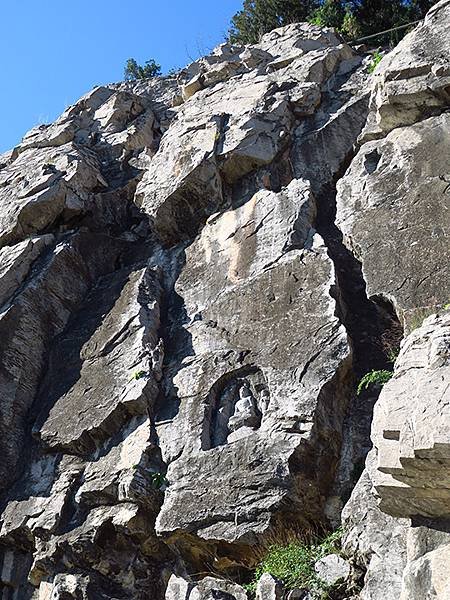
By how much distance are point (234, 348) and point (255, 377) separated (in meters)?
0.70

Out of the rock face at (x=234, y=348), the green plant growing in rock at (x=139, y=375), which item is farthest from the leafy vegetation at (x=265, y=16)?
the green plant growing in rock at (x=139, y=375)

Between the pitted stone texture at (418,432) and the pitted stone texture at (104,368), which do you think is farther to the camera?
the pitted stone texture at (104,368)

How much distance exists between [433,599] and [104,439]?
5748 mm

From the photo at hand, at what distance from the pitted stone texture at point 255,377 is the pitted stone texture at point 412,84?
173 centimetres

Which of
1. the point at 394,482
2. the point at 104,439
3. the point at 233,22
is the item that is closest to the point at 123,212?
the point at 104,439

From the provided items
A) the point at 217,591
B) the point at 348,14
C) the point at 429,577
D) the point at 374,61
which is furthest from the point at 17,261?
the point at 348,14

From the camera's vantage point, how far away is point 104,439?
10.5 m

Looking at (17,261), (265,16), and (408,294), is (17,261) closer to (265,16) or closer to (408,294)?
(408,294)

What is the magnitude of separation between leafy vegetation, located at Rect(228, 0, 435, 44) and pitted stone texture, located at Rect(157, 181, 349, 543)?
32.8ft

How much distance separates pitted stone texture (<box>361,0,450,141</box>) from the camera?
11555 millimetres

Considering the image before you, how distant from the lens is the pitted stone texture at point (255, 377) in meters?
8.55

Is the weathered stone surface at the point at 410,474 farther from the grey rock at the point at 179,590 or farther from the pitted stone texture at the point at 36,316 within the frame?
the pitted stone texture at the point at 36,316

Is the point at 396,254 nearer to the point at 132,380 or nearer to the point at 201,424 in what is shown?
the point at 201,424

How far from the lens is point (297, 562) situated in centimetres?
780
